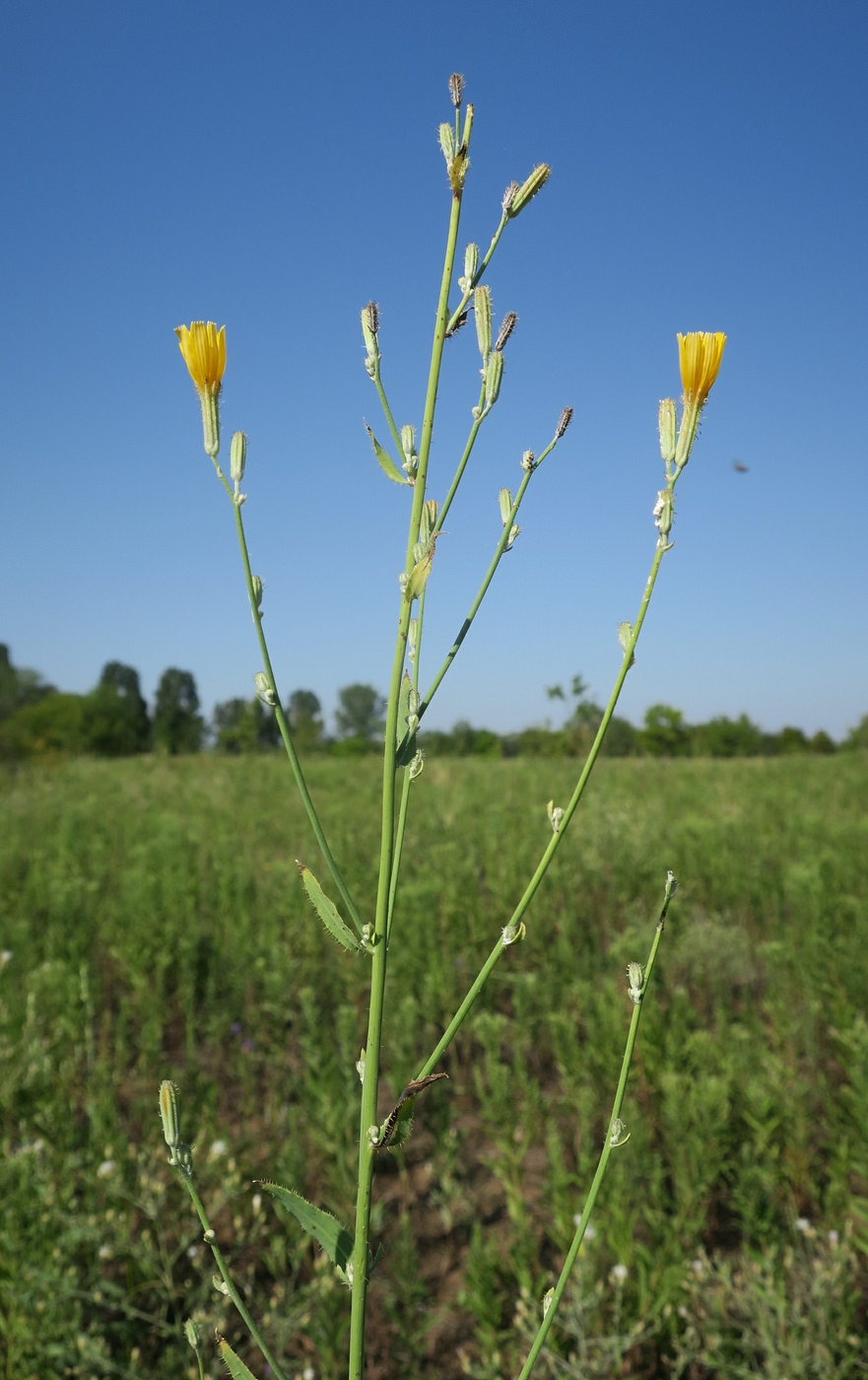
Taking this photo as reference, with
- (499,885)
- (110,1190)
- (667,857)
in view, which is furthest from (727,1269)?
(667,857)

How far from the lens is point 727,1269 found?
6.08 ft

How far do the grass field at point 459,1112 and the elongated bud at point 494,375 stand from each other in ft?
5.85

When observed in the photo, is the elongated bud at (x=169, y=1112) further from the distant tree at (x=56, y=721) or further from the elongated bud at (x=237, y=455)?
the distant tree at (x=56, y=721)

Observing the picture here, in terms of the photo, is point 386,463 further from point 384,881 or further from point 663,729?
point 663,729

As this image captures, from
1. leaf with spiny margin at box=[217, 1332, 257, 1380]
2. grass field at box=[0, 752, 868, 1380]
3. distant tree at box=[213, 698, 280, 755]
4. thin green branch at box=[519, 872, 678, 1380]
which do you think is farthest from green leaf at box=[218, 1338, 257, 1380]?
distant tree at box=[213, 698, 280, 755]

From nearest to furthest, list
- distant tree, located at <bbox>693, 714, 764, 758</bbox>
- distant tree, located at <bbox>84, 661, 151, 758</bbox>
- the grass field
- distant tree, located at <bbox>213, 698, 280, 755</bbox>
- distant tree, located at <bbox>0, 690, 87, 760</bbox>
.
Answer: the grass field, distant tree, located at <bbox>213, 698, 280, 755</bbox>, distant tree, located at <bbox>693, 714, 764, 758</bbox>, distant tree, located at <bbox>0, 690, 87, 760</bbox>, distant tree, located at <bbox>84, 661, 151, 758</bbox>

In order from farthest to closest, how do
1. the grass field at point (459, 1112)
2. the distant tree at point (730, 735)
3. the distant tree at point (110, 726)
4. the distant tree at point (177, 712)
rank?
the distant tree at point (177, 712)
the distant tree at point (110, 726)
the distant tree at point (730, 735)
the grass field at point (459, 1112)

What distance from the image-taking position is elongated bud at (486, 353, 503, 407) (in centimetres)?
73

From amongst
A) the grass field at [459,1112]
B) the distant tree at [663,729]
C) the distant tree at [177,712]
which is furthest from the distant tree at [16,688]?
the grass field at [459,1112]

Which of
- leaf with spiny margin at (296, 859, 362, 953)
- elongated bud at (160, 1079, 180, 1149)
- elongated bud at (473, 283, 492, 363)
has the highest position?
elongated bud at (473, 283, 492, 363)

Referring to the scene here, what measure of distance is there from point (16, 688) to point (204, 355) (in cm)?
3014

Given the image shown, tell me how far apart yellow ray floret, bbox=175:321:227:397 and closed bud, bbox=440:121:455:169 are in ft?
0.81

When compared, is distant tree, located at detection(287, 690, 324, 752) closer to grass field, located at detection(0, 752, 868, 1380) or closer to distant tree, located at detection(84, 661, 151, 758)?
distant tree, located at detection(84, 661, 151, 758)

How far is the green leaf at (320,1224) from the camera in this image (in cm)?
71
